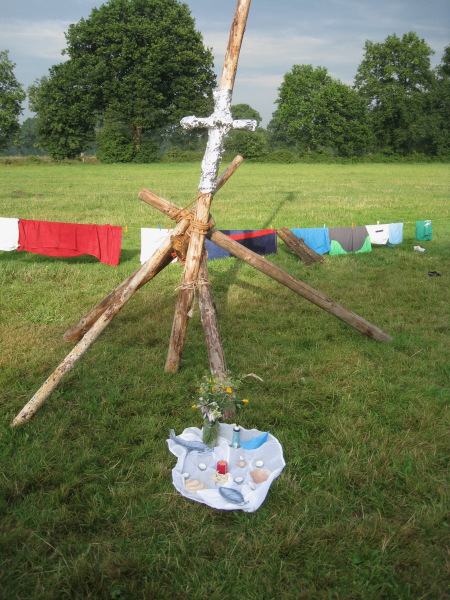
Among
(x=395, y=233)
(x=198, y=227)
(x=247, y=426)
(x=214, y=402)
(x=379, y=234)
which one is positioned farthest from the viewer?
(x=395, y=233)

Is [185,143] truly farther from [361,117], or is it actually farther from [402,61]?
[402,61]

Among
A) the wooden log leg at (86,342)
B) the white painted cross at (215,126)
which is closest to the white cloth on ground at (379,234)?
the white painted cross at (215,126)

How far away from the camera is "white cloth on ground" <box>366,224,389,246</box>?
12.3 m

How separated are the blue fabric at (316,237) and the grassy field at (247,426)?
241cm

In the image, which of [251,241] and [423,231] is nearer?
[251,241]

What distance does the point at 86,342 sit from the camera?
15.8 ft

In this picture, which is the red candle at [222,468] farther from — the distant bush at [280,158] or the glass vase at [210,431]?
the distant bush at [280,158]

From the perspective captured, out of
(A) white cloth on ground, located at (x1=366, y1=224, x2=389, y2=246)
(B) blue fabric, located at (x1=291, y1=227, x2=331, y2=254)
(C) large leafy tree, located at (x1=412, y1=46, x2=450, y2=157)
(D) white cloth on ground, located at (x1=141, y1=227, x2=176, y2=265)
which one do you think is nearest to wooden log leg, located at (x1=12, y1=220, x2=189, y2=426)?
(D) white cloth on ground, located at (x1=141, y1=227, x2=176, y2=265)

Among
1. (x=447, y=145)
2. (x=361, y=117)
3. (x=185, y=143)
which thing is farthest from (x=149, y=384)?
(x=185, y=143)

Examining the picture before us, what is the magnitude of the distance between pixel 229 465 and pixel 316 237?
8270 mm

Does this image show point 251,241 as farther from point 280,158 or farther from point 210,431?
point 280,158

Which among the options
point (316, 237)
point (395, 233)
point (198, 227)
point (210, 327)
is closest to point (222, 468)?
point (210, 327)

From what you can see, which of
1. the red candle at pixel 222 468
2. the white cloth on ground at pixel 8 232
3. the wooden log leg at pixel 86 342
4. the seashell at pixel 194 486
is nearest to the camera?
the seashell at pixel 194 486

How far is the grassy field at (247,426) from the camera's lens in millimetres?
3143
